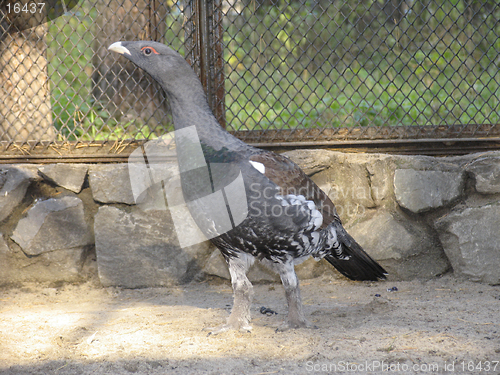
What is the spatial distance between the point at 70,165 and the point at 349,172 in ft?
7.85

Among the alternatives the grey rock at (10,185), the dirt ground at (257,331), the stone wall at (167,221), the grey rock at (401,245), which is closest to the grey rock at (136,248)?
the stone wall at (167,221)

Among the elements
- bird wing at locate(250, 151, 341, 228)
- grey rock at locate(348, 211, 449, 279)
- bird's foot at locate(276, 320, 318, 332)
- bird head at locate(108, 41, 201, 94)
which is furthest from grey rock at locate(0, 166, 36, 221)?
grey rock at locate(348, 211, 449, 279)

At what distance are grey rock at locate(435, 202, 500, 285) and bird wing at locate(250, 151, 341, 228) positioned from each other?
1.24 metres

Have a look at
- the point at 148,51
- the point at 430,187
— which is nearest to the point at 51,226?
the point at 148,51

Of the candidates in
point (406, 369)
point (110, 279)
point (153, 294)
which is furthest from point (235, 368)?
point (110, 279)

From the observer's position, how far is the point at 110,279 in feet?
12.7

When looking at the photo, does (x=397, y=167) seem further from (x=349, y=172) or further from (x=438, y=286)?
(x=438, y=286)

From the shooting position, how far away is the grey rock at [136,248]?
3.84 meters

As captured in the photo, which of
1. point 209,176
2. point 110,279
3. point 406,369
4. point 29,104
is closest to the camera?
point 406,369

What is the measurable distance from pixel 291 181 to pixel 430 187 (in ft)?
4.94

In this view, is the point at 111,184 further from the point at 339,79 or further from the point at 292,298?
the point at 339,79

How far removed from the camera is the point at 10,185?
3.84m

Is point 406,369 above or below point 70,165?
below

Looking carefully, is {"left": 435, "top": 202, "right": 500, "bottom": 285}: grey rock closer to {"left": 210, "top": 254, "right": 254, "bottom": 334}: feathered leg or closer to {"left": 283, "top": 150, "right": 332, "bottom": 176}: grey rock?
{"left": 283, "top": 150, "right": 332, "bottom": 176}: grey rock
